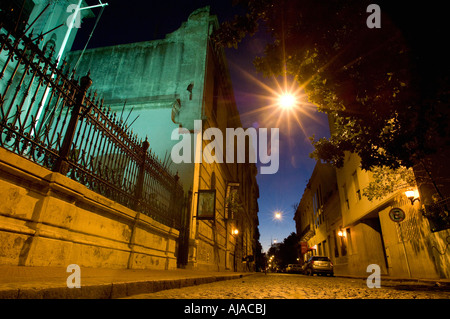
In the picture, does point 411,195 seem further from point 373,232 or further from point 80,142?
point 80,142

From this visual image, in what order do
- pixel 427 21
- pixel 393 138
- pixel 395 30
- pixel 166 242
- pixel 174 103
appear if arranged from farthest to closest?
1. pixel 174 103
2. pixel 166 242
3. pixel 393 138
4. pixel 395 30
5. pixel 427 21

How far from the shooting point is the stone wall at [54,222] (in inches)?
131

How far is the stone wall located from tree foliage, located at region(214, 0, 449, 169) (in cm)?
445

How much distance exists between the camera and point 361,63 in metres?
5.34

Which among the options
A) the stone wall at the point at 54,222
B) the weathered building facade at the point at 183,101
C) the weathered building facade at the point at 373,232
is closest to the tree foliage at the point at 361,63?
the stone wall at the point at 54,222

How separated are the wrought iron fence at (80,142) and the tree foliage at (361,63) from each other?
131 inches

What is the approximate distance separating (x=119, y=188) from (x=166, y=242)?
3.38 meters

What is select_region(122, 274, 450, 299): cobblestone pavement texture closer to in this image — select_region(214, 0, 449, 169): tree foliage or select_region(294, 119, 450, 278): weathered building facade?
select_region(214, 0, 449, 169): tree foliage

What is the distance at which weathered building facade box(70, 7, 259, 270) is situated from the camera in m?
11.5

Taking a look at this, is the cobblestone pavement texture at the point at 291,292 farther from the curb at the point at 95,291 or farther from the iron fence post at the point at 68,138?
the iron fence post at the point at 68,138

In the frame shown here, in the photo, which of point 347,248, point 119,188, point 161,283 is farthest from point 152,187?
point 347,248

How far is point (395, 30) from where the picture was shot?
4488mm

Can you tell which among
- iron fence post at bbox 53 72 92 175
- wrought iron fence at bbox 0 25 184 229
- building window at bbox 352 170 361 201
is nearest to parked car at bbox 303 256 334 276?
building window at bbox 352 170 361 201
